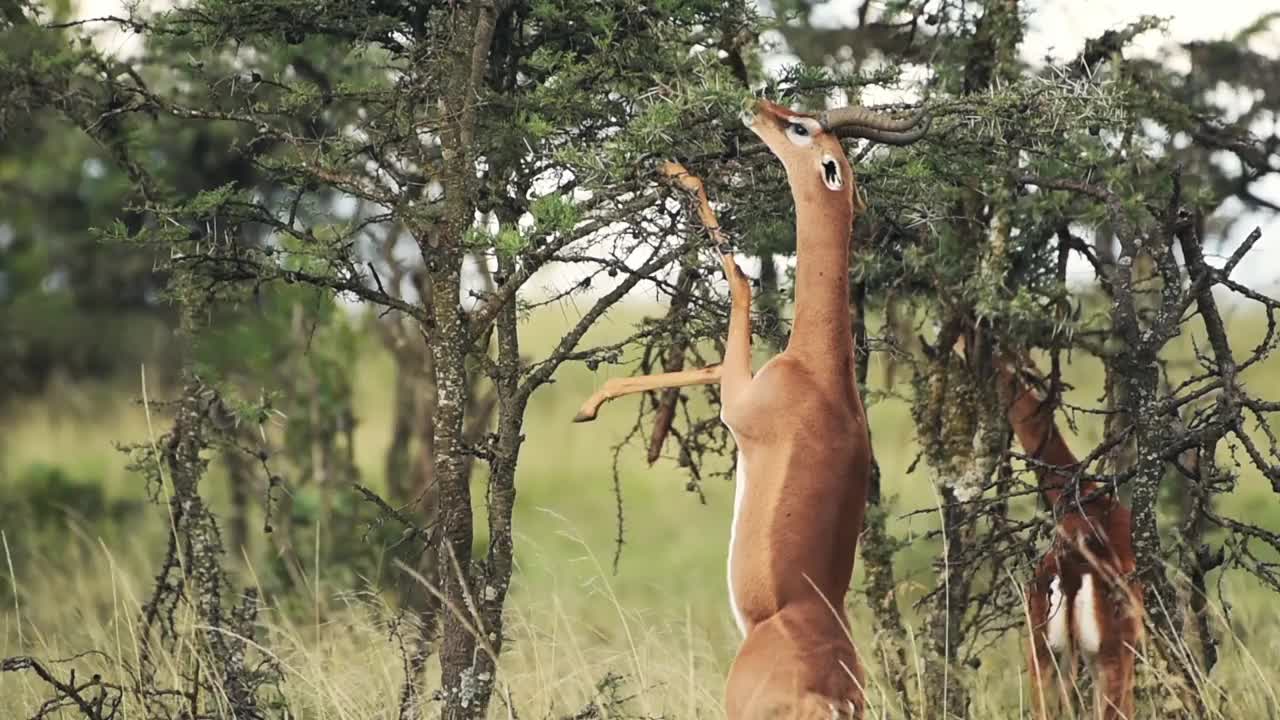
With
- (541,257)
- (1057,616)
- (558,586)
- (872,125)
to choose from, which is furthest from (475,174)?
(558,586)

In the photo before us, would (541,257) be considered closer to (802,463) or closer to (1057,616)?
(802,463)

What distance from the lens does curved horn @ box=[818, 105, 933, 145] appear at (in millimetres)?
4461

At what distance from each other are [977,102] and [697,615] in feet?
26.1

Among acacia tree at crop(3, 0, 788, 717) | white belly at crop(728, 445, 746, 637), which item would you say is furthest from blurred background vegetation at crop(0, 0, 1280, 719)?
white belly at crop(728, 445, 746, 637)

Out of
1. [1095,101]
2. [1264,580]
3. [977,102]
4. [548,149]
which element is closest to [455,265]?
[548,149]

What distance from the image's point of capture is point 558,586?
11562 mm

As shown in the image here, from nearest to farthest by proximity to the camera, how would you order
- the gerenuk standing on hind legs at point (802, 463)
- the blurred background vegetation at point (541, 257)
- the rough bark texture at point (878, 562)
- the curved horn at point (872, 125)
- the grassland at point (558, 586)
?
the gerenuk standing on hind legs at point (802, 463)
the curved horn at point (872, 125)
the blurred background vegetation at point (541, 257)
the grassland at point (558, 586)
the rough bark texture at point (878, 562)

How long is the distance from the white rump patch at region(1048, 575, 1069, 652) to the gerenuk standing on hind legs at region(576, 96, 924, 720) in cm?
162

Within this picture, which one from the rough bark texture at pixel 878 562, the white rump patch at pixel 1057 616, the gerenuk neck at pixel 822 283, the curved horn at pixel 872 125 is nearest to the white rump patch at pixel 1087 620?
the white rump patch at pixel 1057 616

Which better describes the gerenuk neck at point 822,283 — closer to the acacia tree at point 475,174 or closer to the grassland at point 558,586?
the acacia tree at point 475,174

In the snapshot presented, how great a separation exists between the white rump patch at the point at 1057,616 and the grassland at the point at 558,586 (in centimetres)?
29

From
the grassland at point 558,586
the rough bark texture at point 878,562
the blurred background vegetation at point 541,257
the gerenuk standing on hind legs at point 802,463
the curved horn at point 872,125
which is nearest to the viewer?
the gerenuk standing on hind legs at point 802,463

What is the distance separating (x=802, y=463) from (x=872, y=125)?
0.99 m

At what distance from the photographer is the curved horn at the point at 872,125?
446 centimetres
